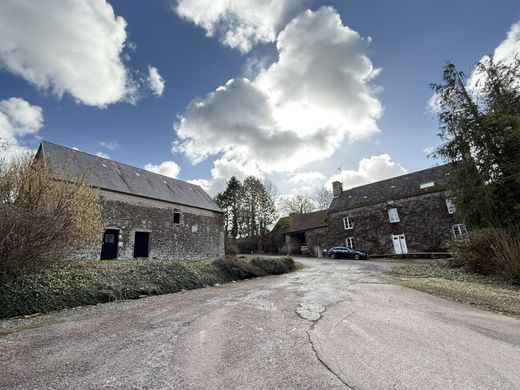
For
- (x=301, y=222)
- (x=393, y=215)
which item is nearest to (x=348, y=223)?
(x=393, y=215)

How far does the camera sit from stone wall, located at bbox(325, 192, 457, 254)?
21.2 m

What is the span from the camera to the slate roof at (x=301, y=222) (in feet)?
98.0

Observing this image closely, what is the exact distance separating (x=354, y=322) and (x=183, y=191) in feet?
69.1

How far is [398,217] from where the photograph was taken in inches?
920

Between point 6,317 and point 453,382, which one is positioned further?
point 6,317

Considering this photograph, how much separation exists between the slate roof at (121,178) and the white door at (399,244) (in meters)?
16.6

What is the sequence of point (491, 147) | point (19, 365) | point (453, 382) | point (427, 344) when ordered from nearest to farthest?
point (453, 382) < point (19, 365) < point (427, 344) < point (491, 147)

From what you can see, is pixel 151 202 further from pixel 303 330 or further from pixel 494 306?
pixel 494 306

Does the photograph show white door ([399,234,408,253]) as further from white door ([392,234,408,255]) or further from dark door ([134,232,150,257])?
dark door ([134,232,150,257])

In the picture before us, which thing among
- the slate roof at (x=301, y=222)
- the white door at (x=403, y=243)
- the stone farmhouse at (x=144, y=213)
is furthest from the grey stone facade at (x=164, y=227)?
the white door at (x=403, y=243)

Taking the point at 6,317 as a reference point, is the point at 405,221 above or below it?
above

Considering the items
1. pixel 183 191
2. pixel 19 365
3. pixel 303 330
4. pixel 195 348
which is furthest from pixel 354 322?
pixel 183 191

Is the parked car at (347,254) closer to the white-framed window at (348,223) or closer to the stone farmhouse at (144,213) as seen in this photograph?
the white-framed window at (348,223)

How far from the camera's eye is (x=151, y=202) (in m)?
18.5
